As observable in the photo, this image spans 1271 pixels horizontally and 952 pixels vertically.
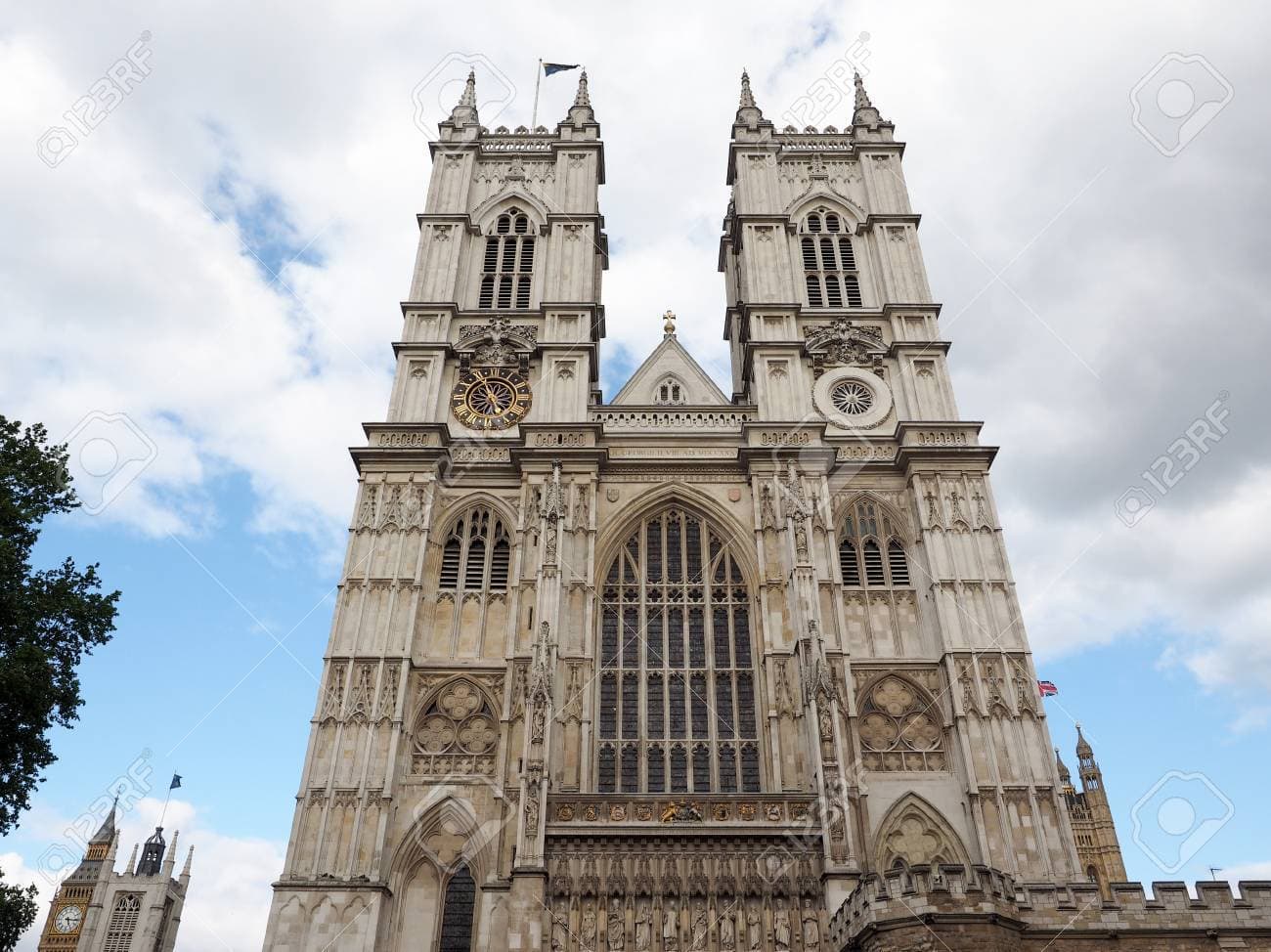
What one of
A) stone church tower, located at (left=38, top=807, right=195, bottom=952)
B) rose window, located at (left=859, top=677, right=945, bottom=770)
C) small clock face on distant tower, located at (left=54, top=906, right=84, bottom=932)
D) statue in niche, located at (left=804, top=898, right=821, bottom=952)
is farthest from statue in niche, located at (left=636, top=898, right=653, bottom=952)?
small clock face on distant tower, located at (left=54, top=906, right=84, bottom=932)

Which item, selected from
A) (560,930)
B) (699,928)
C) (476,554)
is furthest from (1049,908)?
(476,554)

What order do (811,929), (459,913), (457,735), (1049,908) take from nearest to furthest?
1. (1049,908)
2. (811,929)
3. (459,913)
4. (457,735)

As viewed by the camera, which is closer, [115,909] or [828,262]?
[828,262]

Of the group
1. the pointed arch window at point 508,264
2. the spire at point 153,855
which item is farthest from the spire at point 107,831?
the pointed arch window at point 508,264

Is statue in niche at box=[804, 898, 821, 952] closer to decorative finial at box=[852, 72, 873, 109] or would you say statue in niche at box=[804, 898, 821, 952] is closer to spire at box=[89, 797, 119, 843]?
decorative finial at box=[852, 72, 873, 109]

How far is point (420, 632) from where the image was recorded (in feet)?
79.9

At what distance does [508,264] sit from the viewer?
32406mm

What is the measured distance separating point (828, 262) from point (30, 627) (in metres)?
25.0

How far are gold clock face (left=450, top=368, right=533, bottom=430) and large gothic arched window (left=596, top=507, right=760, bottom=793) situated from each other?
525 centimetres

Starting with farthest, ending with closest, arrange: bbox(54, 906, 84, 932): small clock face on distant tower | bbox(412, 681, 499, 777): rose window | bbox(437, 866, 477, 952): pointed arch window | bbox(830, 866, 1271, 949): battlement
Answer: bbox(54, 906, 84, 932): small clock face on distant tower → bbox(412, 681, 499, 777): rose window → bbox(437, 866, 477, 952): pointed arch window → bbox(830, 866, 1271, 949): battlement

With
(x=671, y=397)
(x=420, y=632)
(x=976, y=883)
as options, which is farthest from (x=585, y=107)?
(x=976, y=883)

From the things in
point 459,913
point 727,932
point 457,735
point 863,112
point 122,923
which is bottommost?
point 727,932

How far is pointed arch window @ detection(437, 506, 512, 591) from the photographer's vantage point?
83.6 ft

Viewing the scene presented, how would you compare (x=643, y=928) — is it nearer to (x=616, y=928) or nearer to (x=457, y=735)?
(x=616, y=928)
